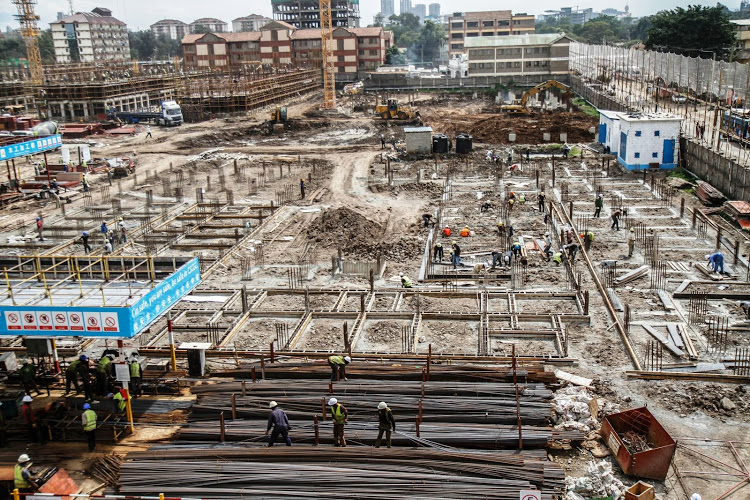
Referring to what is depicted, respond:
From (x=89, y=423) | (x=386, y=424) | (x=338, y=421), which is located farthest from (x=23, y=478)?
(x=386, y=424)

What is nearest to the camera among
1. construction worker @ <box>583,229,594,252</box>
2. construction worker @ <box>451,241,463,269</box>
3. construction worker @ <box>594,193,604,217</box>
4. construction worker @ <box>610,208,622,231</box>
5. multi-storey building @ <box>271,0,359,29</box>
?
construction worker @ <box>451,241,463,269</box>

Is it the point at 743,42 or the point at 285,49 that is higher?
the point at 285,49

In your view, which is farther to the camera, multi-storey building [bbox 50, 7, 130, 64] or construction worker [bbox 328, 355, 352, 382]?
multi-storey building [bbox 50, 7, 130, 64]

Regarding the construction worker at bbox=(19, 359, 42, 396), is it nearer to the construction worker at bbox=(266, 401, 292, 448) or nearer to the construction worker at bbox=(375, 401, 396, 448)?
the construction worker at bbox=(266, 401, 292, 448)

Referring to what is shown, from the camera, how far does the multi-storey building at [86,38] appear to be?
14412 centimetres

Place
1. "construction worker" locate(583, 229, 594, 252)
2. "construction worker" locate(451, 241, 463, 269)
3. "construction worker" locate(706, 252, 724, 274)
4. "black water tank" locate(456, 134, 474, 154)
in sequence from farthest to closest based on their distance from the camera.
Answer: "black water tank" locate(456, 134, 474, 154)
"construction worker" locate(583, 229, 594, 252)
"construction worker" locate(451, 241, 463, 269)
"construction worker" locate(706, 252, 724, 274)

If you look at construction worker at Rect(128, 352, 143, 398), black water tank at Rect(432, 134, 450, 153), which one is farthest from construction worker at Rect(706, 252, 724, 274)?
black water tank at Rect(432, 134, 450, 153)

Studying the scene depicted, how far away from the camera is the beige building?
74250 mm

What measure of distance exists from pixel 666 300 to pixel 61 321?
17.9 metres

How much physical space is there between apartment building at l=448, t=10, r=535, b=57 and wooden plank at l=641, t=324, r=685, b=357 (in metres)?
119

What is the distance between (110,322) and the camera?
13.4 m

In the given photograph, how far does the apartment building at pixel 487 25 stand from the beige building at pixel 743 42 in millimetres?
57671

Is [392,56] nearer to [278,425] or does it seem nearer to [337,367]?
[337,367]

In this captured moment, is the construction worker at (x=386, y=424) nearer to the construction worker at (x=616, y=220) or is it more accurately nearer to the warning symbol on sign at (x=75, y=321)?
the warning symbol on sign at (x=75, y=321)
